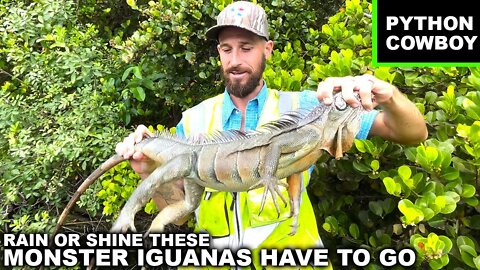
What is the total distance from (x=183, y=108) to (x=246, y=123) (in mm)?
1836

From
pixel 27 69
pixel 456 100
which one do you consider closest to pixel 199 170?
pixel 456 100

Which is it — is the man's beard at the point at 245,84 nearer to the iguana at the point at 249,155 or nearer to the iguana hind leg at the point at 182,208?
the iguana at the point at 249,155

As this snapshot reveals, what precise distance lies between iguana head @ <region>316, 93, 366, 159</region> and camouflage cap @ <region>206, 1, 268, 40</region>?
2.17ft

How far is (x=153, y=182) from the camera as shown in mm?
2004

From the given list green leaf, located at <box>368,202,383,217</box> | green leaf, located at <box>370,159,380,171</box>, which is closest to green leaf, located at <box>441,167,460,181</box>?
green leaf, located at <box>370,159,380,171</box>

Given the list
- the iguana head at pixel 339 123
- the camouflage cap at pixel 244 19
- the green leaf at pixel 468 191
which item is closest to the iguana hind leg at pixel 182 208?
the iguana head at pixel 339 123

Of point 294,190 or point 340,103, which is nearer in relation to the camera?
point 340,103

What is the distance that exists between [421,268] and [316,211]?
603mm

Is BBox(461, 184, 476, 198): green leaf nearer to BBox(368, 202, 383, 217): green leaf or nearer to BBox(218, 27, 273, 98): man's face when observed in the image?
BBox(368, 202, 383, 217): green leaf

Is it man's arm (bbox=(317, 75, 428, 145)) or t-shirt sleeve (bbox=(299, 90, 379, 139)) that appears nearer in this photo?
man's arm (bbox=(317, 75, 428, 145))

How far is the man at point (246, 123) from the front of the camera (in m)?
2.17

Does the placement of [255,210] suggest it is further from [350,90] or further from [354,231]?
[350,90]

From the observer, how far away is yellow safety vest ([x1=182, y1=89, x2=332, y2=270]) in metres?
2.28

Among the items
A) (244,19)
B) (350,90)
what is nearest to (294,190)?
(350,90)
